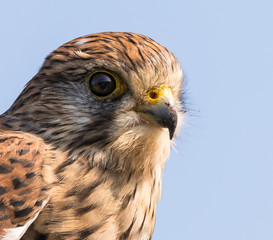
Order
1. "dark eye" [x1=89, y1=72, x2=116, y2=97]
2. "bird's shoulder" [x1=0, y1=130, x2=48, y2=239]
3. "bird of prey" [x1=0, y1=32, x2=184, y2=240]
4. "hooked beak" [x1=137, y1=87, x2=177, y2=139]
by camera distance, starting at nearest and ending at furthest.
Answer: "bird's shoulder" [x1=0, y1=130, x2=48, y2=239] < "bird of prey" [x1=0, y1=32, x2=184, y2=240] < "hooked beak" [x1=137, y1=87, x2=177, y2=139] < "dark eye" [x1=89, y1=72, x2=116, y2=97]

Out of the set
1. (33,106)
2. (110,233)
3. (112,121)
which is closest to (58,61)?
(33,106)

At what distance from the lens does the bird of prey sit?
173 inches

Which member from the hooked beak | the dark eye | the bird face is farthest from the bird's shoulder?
the hooked beak

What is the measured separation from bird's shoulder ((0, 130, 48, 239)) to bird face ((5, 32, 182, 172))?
0.20 meters

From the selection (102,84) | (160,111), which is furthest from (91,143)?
(160,111)

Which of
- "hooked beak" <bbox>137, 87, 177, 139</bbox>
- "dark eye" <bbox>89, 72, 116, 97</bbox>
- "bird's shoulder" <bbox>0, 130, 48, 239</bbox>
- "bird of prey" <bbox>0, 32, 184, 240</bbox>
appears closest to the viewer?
"bird's shoulder" <bbox>0, 130, 48, 239</bbox>

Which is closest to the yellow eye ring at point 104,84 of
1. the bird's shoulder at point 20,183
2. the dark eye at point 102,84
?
the dark eye at point 102,84

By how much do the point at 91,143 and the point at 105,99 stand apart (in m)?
0.35

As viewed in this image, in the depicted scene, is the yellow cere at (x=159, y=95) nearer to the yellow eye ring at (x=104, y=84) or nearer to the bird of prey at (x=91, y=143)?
the bird of prey at (x=91, y=143)

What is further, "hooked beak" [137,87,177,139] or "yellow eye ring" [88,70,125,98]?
"yellow eye ring" [88,70,125,98]

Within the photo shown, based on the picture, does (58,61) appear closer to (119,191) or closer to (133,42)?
(133,42)

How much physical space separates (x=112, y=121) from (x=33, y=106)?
0.67 meters

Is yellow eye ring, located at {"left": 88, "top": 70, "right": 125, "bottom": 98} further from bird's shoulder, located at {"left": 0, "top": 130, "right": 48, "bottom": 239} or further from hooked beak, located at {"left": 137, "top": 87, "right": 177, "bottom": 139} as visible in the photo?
bird's shoulder, located at {"left": 0, "top": 130, "right": 48, "bottom": 239}

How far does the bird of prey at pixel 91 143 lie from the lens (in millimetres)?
4387
